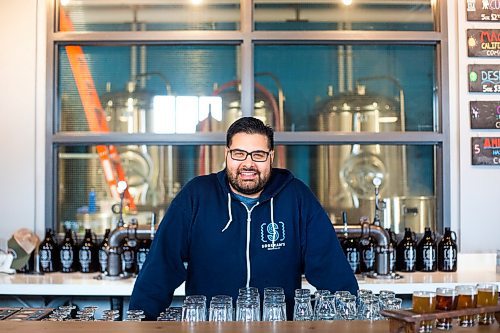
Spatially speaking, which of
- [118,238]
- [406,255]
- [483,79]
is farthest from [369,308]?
[483,79]

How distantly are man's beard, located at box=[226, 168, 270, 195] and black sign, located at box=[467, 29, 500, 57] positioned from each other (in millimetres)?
2201

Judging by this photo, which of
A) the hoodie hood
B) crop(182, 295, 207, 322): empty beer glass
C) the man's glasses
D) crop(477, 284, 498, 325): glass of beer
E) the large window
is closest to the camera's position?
crop(477, 284, 498, 325): glass of beer

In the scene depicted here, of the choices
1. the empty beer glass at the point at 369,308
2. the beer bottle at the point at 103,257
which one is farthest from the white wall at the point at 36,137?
the empty beer glass at the point at 369,308

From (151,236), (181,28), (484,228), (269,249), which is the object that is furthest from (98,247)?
(484,228)

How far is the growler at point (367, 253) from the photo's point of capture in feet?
13.7

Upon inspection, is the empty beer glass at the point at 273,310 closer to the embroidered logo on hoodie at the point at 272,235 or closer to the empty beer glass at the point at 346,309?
the empty beer glass at the point at 346,309

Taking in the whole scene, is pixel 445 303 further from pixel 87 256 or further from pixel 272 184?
pixel 87 256

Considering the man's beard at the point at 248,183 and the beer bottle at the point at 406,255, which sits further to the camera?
the beer bottle at the point at 406,255

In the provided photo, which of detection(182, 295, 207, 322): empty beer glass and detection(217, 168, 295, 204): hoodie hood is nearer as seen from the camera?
detection(182, 295, 207, 322): empty beer glass

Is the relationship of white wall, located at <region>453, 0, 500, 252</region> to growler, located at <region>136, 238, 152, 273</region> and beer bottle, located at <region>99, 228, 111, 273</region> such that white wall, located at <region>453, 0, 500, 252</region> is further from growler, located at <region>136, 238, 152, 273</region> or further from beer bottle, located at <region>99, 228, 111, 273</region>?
beer bottle, located at <region>99, 228, 111, 273</region>

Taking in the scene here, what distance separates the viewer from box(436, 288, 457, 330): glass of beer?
79.8 inches

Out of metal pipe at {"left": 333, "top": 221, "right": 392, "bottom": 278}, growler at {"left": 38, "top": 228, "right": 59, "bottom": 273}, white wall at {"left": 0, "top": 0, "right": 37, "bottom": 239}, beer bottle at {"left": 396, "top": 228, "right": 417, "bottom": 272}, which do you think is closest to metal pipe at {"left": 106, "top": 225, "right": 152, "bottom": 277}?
growler at {"left": 38, "top": 228, "right": 59, "bottom": 273}

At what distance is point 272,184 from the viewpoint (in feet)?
9.63

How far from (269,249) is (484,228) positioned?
6.86 feet
